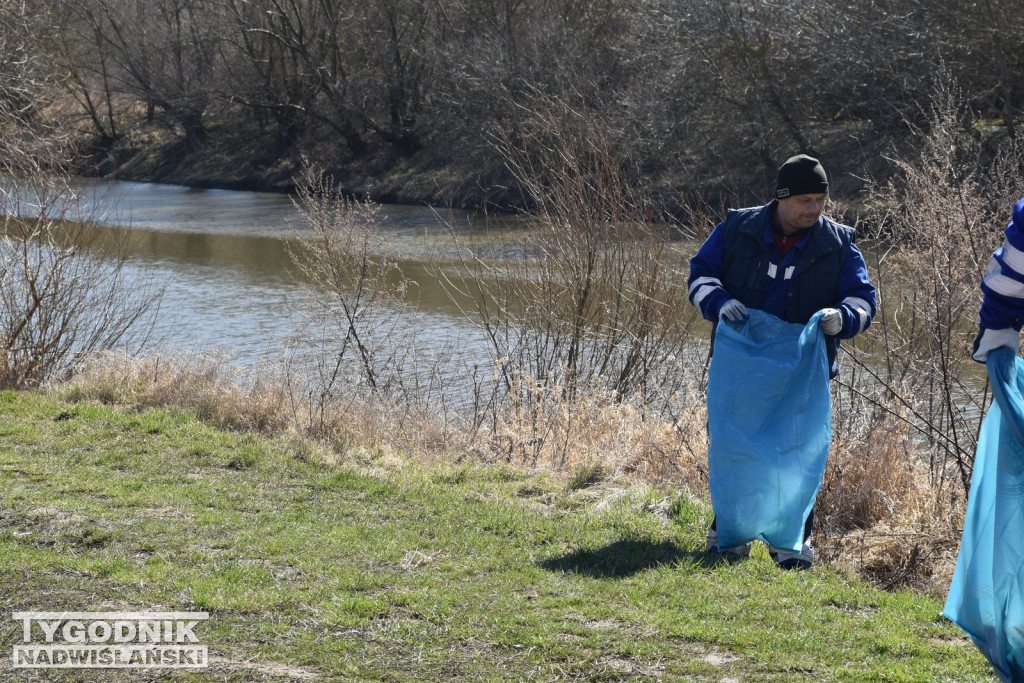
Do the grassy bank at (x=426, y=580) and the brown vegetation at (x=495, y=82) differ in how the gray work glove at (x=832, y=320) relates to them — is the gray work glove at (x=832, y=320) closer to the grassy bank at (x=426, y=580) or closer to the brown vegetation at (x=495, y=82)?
the grassy bank at (x=426, y=580)

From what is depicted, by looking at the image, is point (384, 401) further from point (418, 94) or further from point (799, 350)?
point (418, 94)

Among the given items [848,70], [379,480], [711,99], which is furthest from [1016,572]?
[711,99]

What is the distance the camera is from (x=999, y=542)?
3393 millimetres

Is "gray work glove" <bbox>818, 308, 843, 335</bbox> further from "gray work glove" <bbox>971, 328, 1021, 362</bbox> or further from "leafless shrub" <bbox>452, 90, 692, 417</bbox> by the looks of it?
"leafless shrub" <bbox>452, 90, 692, 417</bbox>

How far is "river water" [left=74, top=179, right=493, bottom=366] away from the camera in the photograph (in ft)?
48.8

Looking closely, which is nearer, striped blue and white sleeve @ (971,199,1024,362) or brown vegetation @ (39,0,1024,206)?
striped blue and white sleeve @ (971,199,1024,362)

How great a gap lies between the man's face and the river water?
510cm

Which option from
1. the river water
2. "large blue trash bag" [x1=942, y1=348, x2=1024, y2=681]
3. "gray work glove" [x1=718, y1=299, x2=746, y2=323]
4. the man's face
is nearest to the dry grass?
"gray work glove" [x1=718, y1=299, x2=746, y2=323]

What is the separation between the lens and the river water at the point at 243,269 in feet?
48.8

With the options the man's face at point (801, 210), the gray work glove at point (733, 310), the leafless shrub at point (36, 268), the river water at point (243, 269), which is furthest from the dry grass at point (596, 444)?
the river water at point (243, 269)

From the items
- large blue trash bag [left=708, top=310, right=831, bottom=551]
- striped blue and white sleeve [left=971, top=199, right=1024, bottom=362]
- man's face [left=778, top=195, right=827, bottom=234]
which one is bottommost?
large blue trash bag [left=708, top=310, right=831, bottom=551]

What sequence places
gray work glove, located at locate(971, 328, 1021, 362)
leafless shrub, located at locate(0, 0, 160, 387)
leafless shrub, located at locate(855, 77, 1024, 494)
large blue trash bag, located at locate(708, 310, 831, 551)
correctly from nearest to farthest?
gray work glove, located at locate(971, 328, 1021, 362) → large blue trash bag, located at locate(708, 310, 831, 551) → leafless shrub, located at locate(855, 77, 1024, 494) → leafless shrub, located at locate(0, 0, 160, 387)

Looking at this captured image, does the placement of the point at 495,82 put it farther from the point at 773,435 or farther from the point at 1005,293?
the point at 1005,293

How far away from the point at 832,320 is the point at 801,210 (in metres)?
0.54
